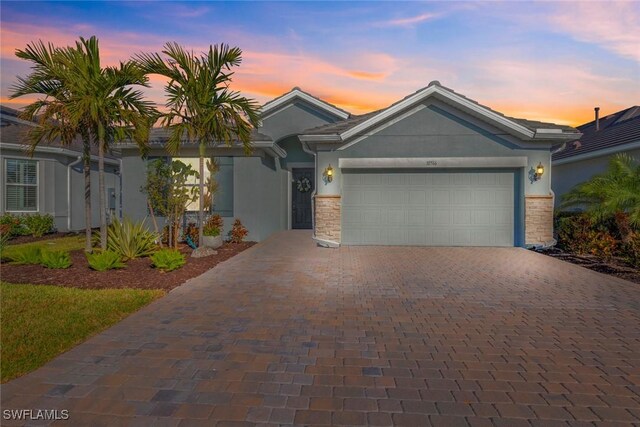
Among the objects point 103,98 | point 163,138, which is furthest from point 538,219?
point 163,138

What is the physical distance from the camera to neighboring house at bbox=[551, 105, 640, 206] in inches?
529

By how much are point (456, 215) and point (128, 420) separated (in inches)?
436

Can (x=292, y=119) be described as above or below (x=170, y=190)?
above

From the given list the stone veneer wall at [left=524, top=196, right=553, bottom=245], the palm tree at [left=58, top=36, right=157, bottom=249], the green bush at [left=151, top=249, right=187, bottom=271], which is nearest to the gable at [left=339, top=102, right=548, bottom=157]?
the stone veneer wall at [left=524, top=196, right=553, bottom=245]

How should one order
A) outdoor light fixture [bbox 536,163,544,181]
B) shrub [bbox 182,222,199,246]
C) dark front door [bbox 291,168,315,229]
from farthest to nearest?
dark front door [bbox 291,168,315,229] → shrub [bbox 182,222,199,246] → outdoor light fixture [bbox 536,163,544,181]

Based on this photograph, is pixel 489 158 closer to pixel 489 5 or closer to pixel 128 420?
pixel 489 5

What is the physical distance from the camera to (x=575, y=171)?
16.9 metres

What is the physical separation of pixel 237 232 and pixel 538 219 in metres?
9.84

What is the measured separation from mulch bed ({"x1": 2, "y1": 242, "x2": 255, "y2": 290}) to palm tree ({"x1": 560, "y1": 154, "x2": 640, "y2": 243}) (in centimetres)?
1004

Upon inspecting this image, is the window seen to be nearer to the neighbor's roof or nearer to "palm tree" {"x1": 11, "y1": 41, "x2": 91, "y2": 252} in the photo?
the neighbor's roof

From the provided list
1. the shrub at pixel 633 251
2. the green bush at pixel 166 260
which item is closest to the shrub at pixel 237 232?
the green bush at pixel 166 260

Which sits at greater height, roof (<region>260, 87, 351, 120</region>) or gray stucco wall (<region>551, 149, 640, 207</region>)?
roof (<region>260, 87, 351, 120</region>)

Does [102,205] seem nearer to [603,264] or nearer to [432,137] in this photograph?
[432,137]

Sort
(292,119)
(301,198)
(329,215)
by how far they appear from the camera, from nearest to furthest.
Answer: (329,215) < (292,119) < (301,198)
